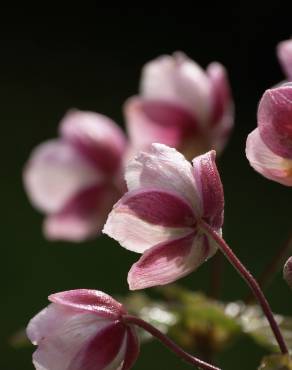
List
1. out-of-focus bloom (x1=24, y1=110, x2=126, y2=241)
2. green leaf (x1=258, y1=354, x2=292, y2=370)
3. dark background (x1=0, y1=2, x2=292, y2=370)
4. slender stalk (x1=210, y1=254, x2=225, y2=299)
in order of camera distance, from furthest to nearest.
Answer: dark background (x1=0, y1=2, x2=292, y2=370)
out-of-focus bloom (x1=24, y1=110, x2=126, y2=241)
slender stalk (x1=210, y1=254, x2=225, y2=299)
green leaf (x1=258, y1=354, x2=292, y2=370)

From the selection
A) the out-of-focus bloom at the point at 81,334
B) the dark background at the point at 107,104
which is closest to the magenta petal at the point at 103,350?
the out-of-focus bloom at the point at 81,334

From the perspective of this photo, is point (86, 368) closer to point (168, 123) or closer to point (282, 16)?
point (168, 123)

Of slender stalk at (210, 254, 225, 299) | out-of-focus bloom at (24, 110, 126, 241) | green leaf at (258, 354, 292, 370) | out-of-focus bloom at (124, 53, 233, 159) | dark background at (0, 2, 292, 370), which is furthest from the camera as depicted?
dark background at (0, 2, 292, 370)

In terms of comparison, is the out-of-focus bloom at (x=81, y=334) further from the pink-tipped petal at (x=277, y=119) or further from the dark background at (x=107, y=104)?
the dark background at (x=107, y=104)

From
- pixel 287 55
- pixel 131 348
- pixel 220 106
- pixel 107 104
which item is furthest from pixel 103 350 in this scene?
pixel 107 104

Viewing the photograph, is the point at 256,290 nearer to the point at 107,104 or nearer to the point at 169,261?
the point at 169,261

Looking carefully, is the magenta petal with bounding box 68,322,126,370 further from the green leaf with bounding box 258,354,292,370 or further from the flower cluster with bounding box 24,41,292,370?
the green leaf with bounding box 258,354,292,370

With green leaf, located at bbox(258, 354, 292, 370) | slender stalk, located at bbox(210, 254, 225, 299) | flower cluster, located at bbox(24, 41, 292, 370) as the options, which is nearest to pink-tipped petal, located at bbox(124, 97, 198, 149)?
slender stalk, located at bbox(210, 254, 225, 299)
